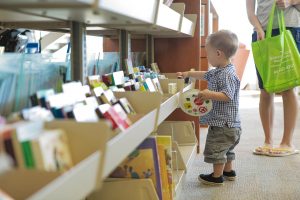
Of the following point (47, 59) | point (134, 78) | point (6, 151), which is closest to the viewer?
point (6, 151)

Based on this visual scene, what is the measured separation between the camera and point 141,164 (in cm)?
153

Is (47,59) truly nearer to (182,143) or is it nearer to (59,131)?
(59,131)

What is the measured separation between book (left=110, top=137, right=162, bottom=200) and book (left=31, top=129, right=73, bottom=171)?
0.64 metres

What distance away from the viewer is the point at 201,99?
7.68 ft

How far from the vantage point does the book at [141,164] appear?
1516 millimetres

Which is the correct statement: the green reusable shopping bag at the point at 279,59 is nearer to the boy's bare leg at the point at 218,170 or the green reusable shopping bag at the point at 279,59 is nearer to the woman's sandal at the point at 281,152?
the woman's sandal at the point at 281,152

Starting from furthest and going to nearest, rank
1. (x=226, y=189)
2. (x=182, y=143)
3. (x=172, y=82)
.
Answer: (x=182, y=143) → (x=226, y=189) → (x=172, y=82)

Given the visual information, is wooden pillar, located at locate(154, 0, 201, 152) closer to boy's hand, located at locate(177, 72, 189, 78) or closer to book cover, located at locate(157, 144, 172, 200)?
boy's hand, located at locate(177, 72, 189, 78)

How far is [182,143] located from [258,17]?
103 cm

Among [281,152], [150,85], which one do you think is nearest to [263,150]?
[281,152]

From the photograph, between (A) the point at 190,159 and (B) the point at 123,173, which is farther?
(A) the point at 190,159

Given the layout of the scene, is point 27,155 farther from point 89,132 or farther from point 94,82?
point 94,82

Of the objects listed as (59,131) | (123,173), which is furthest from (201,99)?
(59,131)

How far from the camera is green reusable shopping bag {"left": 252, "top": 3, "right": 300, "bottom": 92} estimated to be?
107 inches
